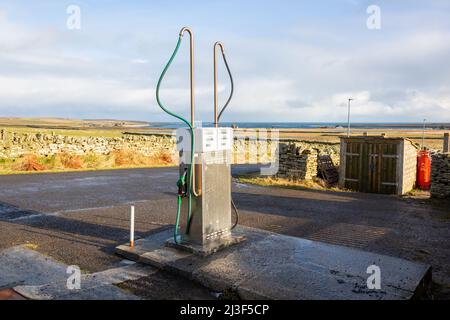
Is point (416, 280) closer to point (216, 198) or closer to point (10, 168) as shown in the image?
point (216, 198)

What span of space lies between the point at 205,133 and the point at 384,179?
1091 cm

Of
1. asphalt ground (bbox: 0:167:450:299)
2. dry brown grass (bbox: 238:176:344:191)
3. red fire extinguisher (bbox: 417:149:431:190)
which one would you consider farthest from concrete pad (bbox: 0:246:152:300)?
red fire extinguisher (bbox: 417:149:431:190)

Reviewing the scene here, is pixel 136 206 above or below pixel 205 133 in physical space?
below

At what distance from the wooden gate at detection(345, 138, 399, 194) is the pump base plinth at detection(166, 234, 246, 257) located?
32.7ft

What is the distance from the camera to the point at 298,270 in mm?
6156

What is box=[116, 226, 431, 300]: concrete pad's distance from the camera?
541 centimetres

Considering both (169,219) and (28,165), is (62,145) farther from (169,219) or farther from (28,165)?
(169,219)

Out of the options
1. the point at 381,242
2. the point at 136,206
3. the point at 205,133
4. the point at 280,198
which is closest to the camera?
the point at 205,133

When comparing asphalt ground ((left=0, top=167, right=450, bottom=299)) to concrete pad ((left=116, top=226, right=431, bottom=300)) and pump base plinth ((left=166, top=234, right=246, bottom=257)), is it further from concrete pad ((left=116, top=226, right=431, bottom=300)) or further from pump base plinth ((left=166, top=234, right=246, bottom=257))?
pump base plinth ((left=166, top=234, right=246, bottom=257))

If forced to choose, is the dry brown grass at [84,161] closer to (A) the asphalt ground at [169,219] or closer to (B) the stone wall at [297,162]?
(A) the asphalt ground at [169,219]

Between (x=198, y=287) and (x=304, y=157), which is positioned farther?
(x=304, y=157)

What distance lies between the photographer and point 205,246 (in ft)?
22.9

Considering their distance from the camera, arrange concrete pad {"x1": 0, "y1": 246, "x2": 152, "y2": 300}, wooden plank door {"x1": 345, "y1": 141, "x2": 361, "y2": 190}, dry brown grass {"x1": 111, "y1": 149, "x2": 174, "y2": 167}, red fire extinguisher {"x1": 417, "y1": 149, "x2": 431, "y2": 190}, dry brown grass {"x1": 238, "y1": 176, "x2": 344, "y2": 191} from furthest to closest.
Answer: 1. dry brown grass {"x1": 111, "y1": 149, "x2": 174, "y2": 167}
2. dry brown grass {"x1": 238, "y1": 176, "x2": 344, "y2": 191}
3. red fire extinguisher {"x1": 417, "y1": 149, "x2": 431, "y2": 190}
4. wooden plank door {"x1": 345, "y1": 141, "x2": 361, "y2": 190}
5. concrete pad {"x1": 0, "y1": 246, "x2": 152, "y2": 300}

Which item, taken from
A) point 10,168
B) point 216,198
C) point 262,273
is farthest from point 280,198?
point 10,168
